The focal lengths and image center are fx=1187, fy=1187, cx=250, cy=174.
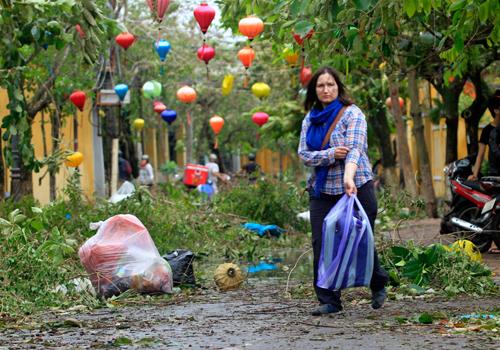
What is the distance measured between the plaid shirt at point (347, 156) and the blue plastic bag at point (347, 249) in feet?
0.97

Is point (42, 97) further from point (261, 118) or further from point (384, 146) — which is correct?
point (384, 146)

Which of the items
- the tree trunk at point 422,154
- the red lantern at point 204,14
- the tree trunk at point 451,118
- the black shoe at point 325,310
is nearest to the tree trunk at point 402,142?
the tree trunk at point 422,154

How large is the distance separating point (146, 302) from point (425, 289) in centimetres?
240

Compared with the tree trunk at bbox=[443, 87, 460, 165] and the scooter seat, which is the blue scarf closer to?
the scooter seat

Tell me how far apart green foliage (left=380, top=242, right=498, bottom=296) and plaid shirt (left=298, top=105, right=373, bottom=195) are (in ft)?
5.49

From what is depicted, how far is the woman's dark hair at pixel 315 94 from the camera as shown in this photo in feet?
→ 29.7

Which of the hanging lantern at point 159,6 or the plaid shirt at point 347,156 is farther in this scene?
the hanging lantern at point 159,6

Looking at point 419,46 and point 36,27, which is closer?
point 36,27

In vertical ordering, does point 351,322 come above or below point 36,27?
below

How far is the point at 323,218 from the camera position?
29.1ft

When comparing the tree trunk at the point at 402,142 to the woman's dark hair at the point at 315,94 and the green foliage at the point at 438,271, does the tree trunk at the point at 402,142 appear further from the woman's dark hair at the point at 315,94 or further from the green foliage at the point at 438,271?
the woman's dark hair at the point at 315,94

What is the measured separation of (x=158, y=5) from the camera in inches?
684

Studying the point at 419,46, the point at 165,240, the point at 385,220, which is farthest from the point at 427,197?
the point at 165,240

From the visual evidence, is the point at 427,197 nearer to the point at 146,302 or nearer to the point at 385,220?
the point at 385,220
